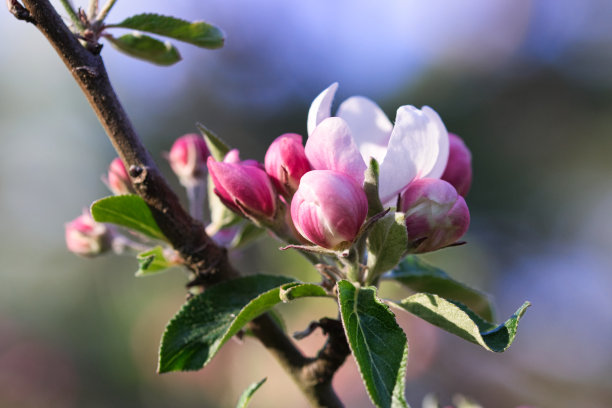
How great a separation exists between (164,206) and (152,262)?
8cm

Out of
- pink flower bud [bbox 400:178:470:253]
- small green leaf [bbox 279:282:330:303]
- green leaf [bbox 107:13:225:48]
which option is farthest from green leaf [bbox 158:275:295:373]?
green leaf [bbox 107:13:225:48]

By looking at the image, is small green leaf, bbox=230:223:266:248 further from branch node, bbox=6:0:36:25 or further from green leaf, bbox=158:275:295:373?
branch node, bbox=6:0:36:25

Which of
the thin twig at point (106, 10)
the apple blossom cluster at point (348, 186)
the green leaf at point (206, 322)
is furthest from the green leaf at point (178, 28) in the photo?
the green leaf at point (206, 322)

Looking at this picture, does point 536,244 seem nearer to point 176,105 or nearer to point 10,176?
point 176,105

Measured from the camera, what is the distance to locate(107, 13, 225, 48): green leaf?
56cm

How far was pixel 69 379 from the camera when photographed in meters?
2.94

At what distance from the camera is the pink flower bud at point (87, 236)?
2.39 feet

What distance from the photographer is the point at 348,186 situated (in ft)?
1.44

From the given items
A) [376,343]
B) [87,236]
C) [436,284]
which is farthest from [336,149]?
[87,236]

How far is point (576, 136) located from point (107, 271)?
460 centimetres

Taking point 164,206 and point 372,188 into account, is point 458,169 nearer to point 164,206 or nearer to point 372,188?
point 372,188

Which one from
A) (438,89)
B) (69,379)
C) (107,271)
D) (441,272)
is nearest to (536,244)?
(438,89)

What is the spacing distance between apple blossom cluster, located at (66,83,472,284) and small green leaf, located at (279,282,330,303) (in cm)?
3

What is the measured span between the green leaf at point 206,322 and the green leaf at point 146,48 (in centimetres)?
25
